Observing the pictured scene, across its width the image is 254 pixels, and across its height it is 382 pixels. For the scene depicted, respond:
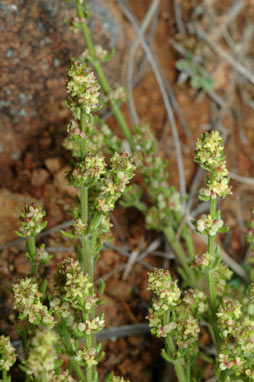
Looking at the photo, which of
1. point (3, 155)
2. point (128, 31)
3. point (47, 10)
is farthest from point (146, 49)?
point (3, 155)

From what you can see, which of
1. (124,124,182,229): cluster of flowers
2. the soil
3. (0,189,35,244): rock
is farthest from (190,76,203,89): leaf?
(0,189,35,244): rock

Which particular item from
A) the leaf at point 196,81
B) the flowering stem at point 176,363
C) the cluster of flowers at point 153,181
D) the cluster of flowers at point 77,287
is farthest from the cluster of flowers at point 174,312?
the leaf at point 196,81

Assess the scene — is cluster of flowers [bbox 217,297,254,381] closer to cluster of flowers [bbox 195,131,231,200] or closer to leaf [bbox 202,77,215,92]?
cluster of flowers [bbox 195,131,231,200]

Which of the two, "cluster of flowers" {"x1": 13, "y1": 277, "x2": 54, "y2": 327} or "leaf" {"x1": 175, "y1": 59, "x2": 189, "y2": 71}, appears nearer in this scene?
"cluster of flowers" {"x1": 13, "y1": 277, "x2": 54, "y2": 327}

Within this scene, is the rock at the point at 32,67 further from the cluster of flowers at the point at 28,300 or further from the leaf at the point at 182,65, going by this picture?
the cluster of flowers at the point at 28,300

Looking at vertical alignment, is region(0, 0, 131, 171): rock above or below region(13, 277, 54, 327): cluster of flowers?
above

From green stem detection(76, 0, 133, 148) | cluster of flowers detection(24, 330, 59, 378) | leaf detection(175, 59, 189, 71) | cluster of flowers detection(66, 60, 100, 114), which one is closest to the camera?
cluster of flowers detection(24, 330, 59, 378)
